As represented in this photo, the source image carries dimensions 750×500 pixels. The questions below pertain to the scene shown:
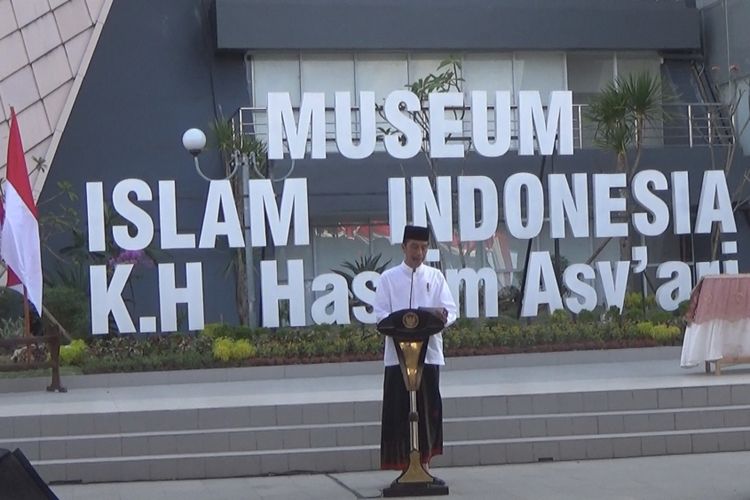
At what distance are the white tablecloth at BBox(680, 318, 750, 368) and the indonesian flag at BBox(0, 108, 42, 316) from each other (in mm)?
7457

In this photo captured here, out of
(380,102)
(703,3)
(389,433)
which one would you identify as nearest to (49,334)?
(389,433)

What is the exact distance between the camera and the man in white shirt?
918 cm

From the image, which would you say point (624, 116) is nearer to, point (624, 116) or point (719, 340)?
point (624, 116)

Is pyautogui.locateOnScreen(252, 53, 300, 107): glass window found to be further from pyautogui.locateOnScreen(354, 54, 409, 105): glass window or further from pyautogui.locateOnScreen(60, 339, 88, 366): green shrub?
pyautogui.locateOnScreen(60, 339, 88, 366): green shrub

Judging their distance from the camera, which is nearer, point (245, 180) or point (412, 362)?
point (412, 362)

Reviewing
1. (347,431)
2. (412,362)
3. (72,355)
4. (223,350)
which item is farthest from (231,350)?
(412,362)

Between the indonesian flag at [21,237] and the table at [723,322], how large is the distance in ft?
24.6

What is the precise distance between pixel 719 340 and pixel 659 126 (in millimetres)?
12931

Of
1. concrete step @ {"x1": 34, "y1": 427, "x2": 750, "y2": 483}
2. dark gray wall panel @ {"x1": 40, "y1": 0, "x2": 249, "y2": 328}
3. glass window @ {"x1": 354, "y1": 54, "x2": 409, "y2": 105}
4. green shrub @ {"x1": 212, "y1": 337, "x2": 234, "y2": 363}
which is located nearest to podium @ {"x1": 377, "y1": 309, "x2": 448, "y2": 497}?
concrete step @ {"x1": 34, "y1": 427, "x2": 750, "y2": 483}

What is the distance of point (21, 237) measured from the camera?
14.4 m

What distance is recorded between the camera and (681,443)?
1130 centimetres

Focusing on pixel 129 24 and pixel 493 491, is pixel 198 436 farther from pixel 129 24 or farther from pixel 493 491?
pixel 129 24

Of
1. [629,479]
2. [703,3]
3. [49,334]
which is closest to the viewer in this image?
[629,479]

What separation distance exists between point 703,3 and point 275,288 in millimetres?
13618
